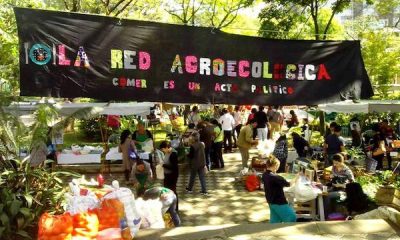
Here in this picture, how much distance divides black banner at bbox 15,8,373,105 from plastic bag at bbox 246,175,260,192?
227 inches

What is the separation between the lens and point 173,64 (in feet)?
18.9

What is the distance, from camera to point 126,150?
12195mm

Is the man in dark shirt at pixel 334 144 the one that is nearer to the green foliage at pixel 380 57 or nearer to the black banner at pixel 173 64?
the black banner at pixel 173 64

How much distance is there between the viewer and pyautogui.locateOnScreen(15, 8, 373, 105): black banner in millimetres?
5422

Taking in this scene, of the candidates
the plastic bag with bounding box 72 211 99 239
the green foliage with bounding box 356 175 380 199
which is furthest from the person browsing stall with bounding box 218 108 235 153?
the plastic bag with bounding box 72 211 99 239

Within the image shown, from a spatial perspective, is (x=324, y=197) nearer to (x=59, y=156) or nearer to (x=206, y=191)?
(x=206, y=191)

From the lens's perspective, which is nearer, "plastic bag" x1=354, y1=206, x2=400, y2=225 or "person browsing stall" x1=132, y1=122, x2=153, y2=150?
"plastic bag" x1=354, y1=206, x2=400, y2=225

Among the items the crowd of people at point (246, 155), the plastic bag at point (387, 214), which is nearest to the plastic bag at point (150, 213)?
the crowd of people at point (246, 155)

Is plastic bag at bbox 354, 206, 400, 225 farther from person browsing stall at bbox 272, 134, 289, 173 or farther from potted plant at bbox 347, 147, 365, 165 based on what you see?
potted plant at bbox 347, 147, 365, 165

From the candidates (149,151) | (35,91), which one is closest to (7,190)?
(35,91)

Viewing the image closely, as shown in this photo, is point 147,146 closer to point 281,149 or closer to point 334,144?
point 281,149

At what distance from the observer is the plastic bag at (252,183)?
37.8 ft

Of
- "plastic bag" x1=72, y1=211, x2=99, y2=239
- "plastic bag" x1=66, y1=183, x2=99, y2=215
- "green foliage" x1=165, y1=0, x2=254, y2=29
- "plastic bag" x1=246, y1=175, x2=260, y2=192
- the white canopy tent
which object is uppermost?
"green foliage" x1=165, y1=0, x2=254, y2=29

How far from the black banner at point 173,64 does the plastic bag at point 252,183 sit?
5758 mm
